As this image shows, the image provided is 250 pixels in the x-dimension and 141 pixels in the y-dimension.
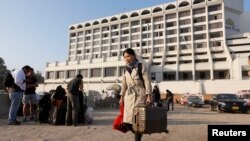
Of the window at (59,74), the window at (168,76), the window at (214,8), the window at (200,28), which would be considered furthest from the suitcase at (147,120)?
the window at (59,74)

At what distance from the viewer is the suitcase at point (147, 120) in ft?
15.3

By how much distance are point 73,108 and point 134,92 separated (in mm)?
5260

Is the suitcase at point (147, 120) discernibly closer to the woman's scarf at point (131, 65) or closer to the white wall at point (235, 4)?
the woman's scarf at point (131, 65)

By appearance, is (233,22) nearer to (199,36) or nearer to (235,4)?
(235,4)

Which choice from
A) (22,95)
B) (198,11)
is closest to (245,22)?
(198,11)

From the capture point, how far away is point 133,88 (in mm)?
5074

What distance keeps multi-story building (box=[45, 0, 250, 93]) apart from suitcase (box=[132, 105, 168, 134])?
5350cm

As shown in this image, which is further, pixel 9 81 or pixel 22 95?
pixel 22 95

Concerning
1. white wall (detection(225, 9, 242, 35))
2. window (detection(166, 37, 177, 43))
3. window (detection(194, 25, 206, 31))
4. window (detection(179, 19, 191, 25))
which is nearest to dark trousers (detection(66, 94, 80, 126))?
white wall (detection(225, 9, 242, 35))

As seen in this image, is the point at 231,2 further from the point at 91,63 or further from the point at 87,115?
the point at 87,115

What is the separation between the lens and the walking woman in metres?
4.96

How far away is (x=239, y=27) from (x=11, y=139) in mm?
76034

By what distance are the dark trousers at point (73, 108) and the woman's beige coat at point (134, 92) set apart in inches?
197

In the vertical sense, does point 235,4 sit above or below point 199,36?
above
